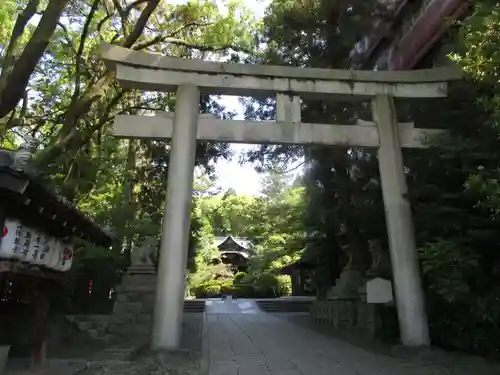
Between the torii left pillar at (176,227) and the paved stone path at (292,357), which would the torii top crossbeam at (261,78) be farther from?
the paved stone path at (292,357)

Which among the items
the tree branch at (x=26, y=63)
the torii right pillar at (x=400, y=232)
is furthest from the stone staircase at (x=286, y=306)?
the tree branch at (x=26, y=63)

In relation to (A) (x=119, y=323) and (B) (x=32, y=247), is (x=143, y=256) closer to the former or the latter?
(A) (x=119, y=323)

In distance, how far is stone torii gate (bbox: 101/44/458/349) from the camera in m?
8.34

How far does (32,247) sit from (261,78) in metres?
5.57

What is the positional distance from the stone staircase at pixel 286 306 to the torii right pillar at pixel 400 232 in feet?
54.0

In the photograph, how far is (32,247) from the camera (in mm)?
6363

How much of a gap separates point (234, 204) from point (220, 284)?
41.5ft

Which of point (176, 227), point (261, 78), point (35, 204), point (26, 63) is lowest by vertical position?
point (35, 204)

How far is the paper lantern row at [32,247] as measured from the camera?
5590 mm

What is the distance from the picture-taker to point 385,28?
1728 cm

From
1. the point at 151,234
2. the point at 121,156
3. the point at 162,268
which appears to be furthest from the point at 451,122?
the point at 121,156

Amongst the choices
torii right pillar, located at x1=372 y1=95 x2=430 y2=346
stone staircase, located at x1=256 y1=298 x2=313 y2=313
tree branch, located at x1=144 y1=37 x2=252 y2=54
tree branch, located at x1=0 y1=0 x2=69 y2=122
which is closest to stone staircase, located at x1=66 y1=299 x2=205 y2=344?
tree branch, located at x1=0 y1=0 x2=69 y2=122

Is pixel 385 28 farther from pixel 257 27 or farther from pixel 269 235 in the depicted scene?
pixel 269 235

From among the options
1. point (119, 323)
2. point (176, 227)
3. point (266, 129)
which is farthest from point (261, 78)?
point (119, 323)
